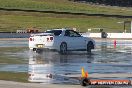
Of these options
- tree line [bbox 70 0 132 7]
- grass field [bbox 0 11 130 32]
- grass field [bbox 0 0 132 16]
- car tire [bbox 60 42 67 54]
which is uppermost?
tree line [bbox 70 0 132 7]

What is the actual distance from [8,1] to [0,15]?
21026mm

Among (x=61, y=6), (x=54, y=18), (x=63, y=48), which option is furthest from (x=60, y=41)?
(x=61, y=6)

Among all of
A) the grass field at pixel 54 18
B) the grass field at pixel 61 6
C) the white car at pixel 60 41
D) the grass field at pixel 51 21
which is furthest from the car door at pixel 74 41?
the grass field at pixel 61 6

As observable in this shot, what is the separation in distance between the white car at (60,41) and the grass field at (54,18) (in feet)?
204

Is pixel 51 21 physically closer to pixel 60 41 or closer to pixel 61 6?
pixel 61 6

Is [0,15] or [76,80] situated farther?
[0,15]

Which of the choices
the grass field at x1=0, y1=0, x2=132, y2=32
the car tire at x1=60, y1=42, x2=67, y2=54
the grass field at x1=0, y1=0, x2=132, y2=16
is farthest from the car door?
the grass field at x1=0, y1=0, x2=132, y2=16

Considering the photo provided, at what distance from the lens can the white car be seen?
30.6 m

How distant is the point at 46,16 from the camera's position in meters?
128

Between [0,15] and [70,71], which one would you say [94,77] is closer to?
[70,71]

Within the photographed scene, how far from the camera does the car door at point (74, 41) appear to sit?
31.8 meters

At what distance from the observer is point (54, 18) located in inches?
4847

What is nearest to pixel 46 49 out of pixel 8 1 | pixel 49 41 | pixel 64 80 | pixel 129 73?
pixel 49 41

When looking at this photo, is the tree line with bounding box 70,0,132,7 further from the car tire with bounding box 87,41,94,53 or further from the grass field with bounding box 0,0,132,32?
the car tire with bounding box 87,41,94,53
